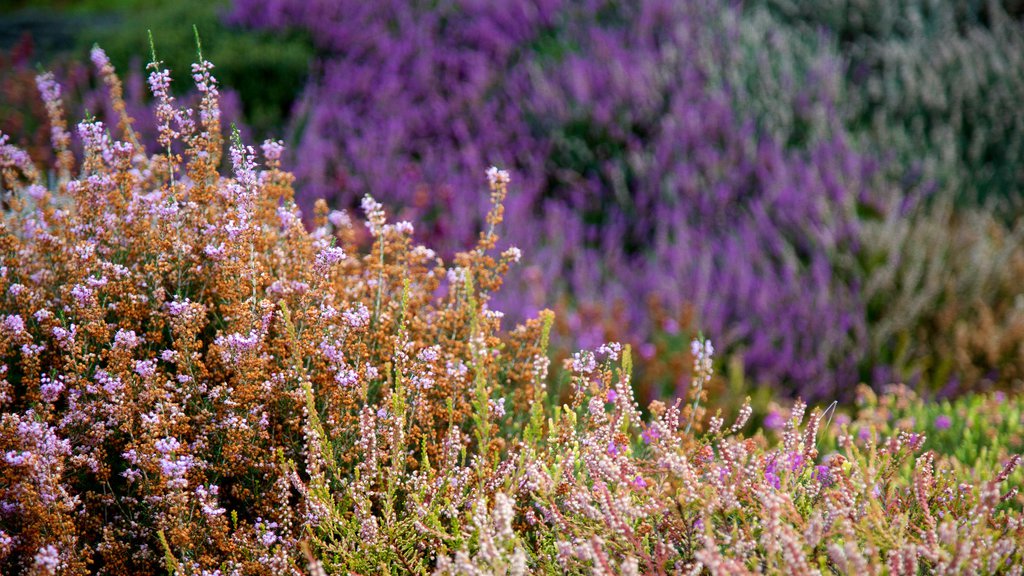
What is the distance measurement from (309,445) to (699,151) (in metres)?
4.07

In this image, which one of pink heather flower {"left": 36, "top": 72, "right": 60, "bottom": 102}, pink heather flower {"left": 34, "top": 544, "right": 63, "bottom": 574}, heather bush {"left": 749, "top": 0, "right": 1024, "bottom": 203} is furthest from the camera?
heather bush {"left": 749, "top": 0, "right": 1024, "bottom": 203}

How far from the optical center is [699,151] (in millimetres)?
5625

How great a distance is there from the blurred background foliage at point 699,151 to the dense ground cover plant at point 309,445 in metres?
1.92

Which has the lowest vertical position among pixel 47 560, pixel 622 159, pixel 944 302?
pixel 47 560

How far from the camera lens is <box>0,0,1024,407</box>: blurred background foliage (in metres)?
4.68

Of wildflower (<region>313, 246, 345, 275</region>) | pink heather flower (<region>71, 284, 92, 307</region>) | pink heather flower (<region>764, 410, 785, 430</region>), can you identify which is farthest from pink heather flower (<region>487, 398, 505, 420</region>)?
pink heather flower (<region>764, 410, 785, 430</region>)

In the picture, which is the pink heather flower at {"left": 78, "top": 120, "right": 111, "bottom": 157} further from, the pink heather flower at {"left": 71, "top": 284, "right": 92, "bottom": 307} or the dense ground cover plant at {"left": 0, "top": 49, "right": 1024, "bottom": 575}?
the pink heather flower at {"left": 71, "top": 284, "right": 92, "bottom": 307}

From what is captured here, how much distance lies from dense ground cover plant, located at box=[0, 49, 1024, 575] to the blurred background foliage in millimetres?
1922

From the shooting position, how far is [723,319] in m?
4.79

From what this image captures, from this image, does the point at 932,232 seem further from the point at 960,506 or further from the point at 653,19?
the point at 960,506

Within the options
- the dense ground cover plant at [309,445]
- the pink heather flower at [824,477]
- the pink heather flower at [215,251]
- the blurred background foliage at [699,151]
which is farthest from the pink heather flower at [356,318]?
the blurred background foliage at [699,151]

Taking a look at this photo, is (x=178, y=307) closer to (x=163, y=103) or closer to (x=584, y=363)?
(x=163, y=103)

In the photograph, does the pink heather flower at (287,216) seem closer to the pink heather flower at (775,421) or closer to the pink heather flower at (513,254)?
the pink heather flower at (513,254)

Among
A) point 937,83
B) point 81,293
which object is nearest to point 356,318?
point 81,293
